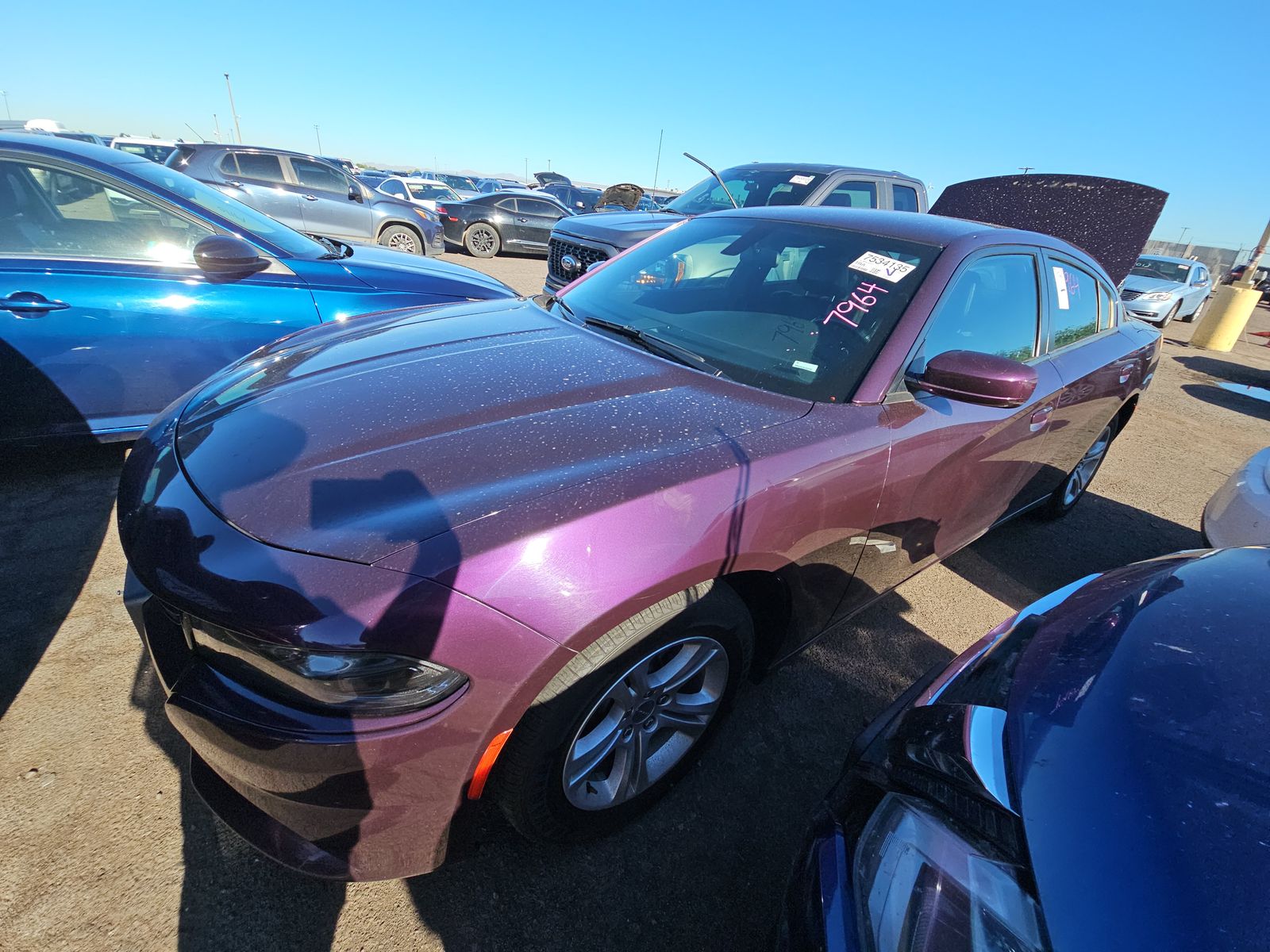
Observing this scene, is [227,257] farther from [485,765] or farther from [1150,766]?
[1150,766]

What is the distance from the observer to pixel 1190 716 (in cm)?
107

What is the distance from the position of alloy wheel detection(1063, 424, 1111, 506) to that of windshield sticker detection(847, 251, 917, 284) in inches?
85.0

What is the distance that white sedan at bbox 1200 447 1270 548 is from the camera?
2.51 meters

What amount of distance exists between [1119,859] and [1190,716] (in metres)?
0.40

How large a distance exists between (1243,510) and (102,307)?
5.13 metres

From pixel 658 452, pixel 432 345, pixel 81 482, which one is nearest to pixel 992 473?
pixel 658 452

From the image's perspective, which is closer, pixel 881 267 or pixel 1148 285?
pixel 881 267

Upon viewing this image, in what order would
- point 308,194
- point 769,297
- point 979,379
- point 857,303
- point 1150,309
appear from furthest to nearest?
point 1150,309, point 308,194, point 769,297, point 857,303, point 979,379

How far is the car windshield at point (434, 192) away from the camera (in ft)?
59.0

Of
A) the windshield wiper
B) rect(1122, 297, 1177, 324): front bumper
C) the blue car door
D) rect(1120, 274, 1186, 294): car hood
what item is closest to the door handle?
the blue car door

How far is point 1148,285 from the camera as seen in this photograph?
442 inches

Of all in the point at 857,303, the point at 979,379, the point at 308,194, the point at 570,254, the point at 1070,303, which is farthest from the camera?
the point at 308,194

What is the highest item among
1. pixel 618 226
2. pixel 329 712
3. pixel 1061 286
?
pixel 1061 286

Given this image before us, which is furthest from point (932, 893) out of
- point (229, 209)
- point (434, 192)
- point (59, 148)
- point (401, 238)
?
point (434, 192)
